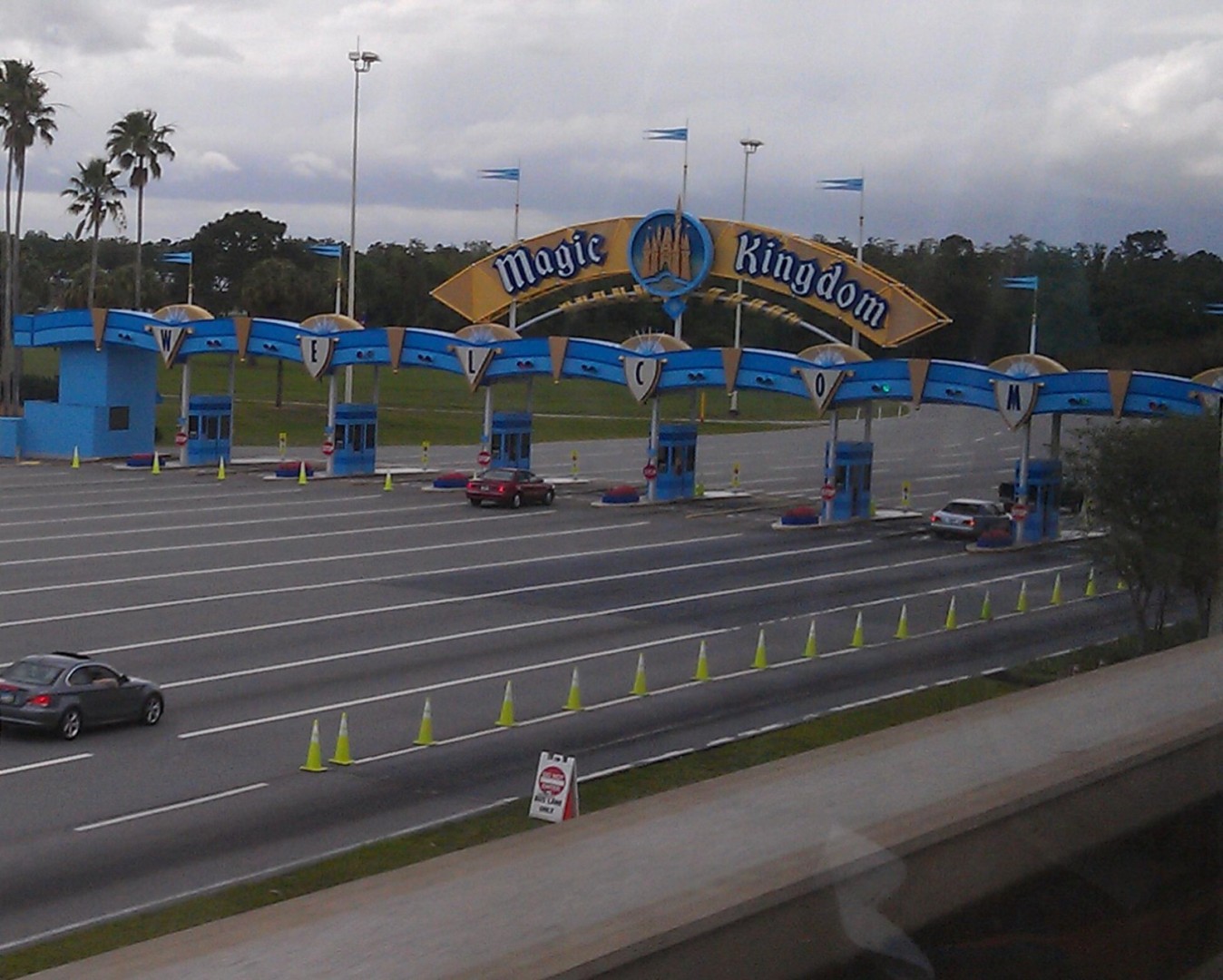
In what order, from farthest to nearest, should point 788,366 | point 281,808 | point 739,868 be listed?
point 788,366 < point 281,808 < point 739,868

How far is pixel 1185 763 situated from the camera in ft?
31.3

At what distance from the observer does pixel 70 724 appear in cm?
1683

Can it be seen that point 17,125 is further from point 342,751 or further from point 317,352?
point 342,751

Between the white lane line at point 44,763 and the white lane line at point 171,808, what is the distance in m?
Answer: 2.11

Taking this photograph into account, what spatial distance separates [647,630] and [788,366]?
63.9 ft

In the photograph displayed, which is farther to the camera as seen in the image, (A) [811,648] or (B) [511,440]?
(B) [511,440]

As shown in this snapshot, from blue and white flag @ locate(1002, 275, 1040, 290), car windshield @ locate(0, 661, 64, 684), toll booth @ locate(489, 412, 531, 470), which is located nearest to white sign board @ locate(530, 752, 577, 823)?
car windshield @ locate(0, 661, 64, 684)

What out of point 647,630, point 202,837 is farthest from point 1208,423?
point 202,837

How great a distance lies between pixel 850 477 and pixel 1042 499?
208 inches

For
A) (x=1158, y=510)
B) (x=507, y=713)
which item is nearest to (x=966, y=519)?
(x=1158, y=510)

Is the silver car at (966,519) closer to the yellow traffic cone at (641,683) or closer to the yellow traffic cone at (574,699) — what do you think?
the yellow traffic cone at (641,683)

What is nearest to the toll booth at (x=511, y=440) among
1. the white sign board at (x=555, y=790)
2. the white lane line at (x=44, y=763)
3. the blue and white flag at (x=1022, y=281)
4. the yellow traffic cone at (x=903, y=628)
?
the yellow traffic cone at (x=903, y=628)

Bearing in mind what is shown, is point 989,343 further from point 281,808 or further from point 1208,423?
point 281,808

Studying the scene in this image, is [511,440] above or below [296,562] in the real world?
above
